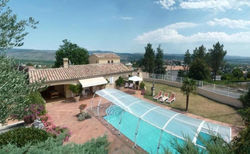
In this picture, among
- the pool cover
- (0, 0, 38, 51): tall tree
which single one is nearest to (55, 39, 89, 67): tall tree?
the pool cover

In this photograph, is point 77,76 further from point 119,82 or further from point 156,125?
point 156,125

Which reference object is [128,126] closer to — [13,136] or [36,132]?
[36,132]

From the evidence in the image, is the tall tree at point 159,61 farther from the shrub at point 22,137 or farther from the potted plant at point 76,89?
the shrub at point 22,137

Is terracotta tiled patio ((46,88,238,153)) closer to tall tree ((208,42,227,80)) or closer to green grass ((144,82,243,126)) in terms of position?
green grass ((144,82,243,126))

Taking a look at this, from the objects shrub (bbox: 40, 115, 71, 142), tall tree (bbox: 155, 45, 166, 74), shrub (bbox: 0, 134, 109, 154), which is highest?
tall tree (bbox: 155, 45, 166, 74)

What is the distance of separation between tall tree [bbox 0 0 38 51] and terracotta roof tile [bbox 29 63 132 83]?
37.1ft

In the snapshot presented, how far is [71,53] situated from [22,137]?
5619cm

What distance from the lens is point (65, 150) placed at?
5.84m

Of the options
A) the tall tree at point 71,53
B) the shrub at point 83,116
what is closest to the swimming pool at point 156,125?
the shrub at point 83,116

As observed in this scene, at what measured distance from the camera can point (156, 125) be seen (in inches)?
360

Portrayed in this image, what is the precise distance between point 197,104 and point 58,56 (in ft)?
194

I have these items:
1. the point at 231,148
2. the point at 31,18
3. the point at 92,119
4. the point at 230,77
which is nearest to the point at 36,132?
the point at 92,119

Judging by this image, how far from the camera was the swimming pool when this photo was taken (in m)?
8.10

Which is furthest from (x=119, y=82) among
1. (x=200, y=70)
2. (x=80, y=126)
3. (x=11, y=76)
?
(x=200, y=70)
